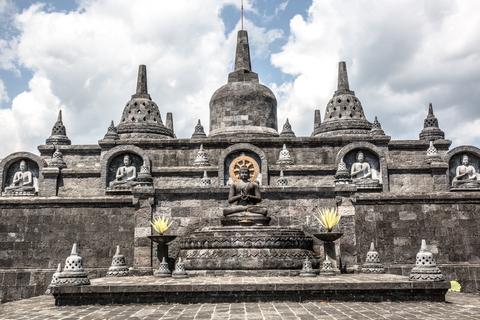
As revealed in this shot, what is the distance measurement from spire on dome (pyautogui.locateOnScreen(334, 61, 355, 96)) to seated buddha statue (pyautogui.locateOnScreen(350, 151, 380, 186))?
27.0 ft

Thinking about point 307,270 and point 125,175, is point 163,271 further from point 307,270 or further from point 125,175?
point 125,175

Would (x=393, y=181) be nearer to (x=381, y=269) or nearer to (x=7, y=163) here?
(x=381, y=269)

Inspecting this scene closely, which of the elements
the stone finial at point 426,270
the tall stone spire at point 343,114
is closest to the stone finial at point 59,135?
the tall stone spire at point 343,114

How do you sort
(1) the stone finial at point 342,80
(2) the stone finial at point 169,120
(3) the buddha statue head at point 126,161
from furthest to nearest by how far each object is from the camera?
1. (2) the stone finial at point 169,120
2. (1) the stone finial at point 342,80
3. (3) the buddha statue head at point 126,161

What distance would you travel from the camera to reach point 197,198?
17688 mm

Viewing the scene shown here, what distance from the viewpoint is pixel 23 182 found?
26891mm

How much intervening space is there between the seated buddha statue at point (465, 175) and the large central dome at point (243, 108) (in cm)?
1033

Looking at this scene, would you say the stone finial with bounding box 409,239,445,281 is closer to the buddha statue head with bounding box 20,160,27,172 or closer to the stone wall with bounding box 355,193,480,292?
the stone wall with bounding box 355,193,480,292

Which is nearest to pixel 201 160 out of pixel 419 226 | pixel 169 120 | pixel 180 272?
pixel 419 226

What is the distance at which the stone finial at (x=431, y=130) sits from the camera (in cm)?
3388

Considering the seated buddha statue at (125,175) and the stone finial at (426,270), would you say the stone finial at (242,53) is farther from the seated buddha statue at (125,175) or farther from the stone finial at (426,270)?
the stone finial at (426,270)

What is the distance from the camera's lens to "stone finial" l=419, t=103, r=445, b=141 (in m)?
33.9

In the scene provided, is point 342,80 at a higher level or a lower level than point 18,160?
higher

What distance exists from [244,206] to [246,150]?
32.0ft
